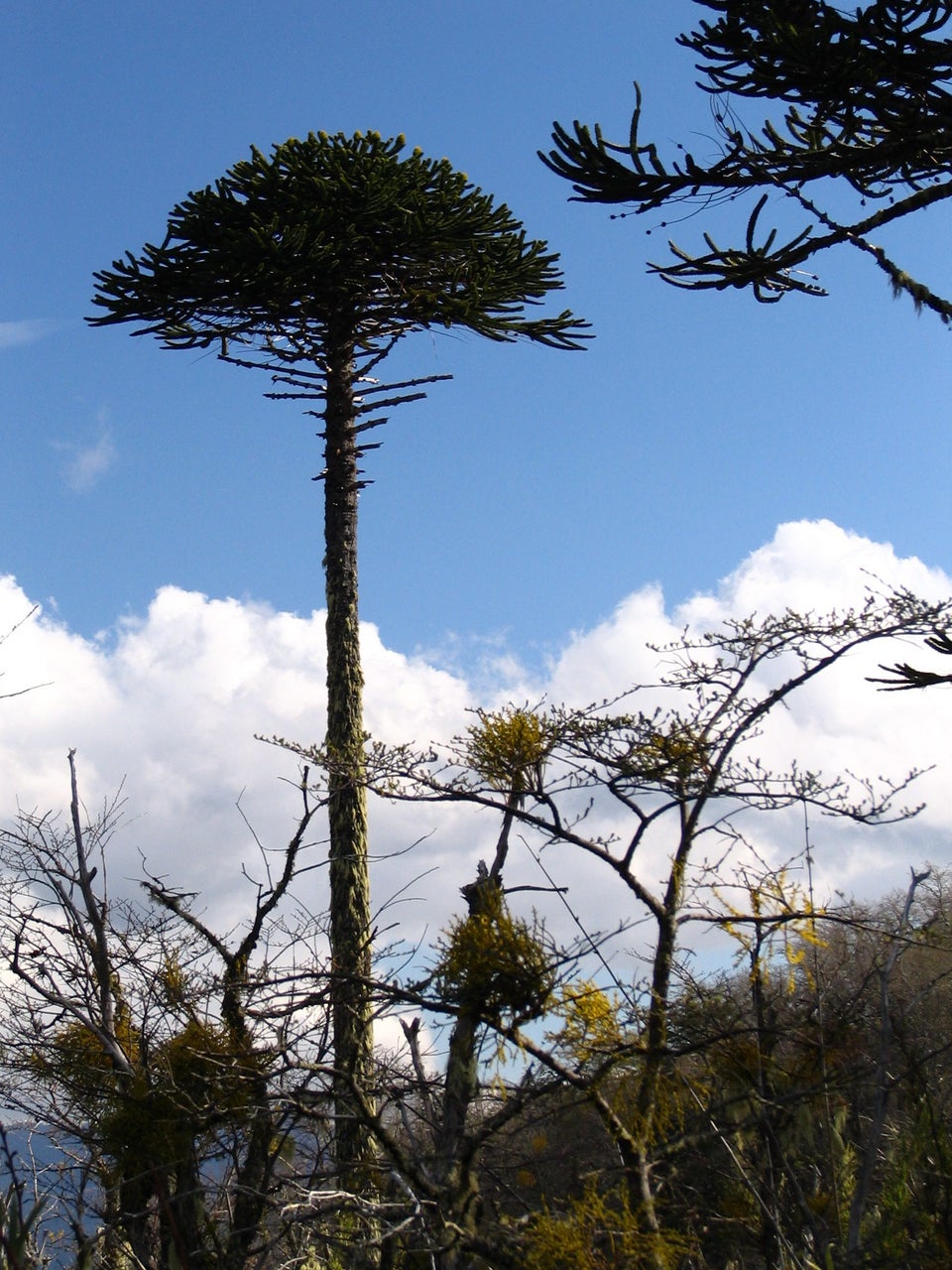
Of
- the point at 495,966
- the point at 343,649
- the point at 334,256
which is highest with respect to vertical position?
the point at 334,256

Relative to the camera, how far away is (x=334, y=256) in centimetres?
1245

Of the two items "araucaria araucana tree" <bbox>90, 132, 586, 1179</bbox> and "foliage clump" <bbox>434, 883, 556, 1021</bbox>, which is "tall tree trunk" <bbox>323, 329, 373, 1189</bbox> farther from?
"foliage clump" <bbox>434, 883, 556, 1021</bbox>

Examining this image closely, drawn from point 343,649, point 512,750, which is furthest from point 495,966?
point 343,649

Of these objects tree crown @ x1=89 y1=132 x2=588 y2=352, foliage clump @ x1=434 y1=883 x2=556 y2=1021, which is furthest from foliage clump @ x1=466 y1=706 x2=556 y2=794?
tree crown @ x1=89 y1=132 x2=588 y2=352

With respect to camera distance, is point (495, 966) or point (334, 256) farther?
point (334, 256)

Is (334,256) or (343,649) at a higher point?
(334,256)

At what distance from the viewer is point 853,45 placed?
19.6 feet

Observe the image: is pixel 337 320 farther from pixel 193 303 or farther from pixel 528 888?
pixel 528 888

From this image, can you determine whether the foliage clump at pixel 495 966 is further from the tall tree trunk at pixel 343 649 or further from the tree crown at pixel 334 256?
the tree crown at pixel 334 256

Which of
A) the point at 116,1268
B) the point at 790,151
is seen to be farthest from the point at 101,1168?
the point at 790,151

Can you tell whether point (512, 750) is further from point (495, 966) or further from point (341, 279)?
point (341, 279)

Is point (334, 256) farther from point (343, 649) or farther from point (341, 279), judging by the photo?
point (343, 649)

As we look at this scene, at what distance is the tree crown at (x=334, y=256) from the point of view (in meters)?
12.1

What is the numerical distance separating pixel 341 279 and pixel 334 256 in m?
0.54
